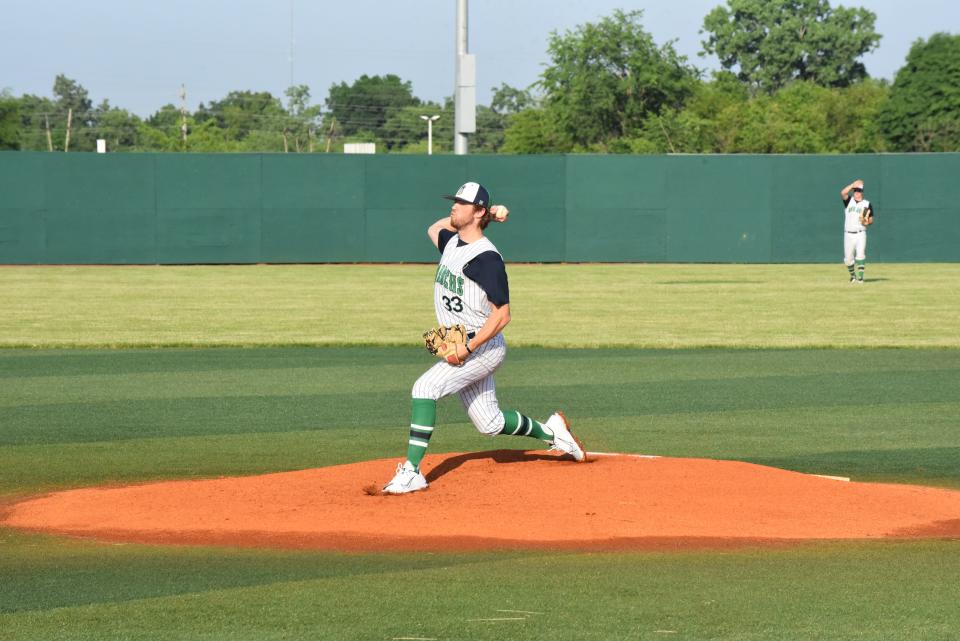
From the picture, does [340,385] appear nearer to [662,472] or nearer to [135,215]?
[662,472]

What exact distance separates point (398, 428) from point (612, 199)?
25469 millimetres

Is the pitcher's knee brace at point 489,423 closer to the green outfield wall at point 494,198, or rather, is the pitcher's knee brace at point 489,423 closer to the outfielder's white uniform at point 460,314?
the outfielder's white uniform at point 460,314

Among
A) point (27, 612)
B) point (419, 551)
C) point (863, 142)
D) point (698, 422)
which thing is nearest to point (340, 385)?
point (698, 422)

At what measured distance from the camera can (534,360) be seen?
55.2ft

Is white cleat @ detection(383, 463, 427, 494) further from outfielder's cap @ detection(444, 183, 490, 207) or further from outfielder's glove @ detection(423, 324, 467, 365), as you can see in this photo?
outfielder's cap @ detection(444, 183, 490, 207)

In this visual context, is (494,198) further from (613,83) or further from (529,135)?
(529,135)

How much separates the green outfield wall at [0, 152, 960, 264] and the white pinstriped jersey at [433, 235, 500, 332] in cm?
2638

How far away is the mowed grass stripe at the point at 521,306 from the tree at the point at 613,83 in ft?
119

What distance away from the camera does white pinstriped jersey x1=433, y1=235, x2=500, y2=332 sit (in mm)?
8188

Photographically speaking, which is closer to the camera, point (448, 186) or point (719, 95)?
point (448, 186)

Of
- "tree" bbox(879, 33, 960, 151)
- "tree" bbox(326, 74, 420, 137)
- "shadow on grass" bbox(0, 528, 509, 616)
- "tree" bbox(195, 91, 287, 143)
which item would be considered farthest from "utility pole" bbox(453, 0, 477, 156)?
"tree" bbox(326, 74, 420, 137)

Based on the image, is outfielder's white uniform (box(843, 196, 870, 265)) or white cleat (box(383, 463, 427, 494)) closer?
white cleat (box(383, 463, 427, 494))

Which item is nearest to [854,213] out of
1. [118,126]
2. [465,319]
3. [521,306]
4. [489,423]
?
[521,306]

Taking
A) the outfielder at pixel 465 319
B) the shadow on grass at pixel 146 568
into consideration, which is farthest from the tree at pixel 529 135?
the shadow on grass at pixel 146 568
